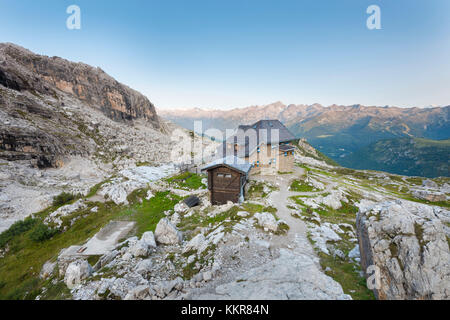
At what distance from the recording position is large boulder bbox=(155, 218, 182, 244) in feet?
50.1

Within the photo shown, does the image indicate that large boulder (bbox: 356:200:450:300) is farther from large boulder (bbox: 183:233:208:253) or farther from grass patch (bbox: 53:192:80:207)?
grass patch (bbox: 53:192:80:207)

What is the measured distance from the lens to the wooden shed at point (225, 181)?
2284 cm

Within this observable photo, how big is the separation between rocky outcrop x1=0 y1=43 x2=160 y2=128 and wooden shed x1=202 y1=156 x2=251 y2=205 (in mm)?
76999

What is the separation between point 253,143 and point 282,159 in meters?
6.52

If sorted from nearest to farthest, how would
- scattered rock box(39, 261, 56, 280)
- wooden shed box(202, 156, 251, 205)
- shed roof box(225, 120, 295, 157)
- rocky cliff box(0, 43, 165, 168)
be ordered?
scattered rock box(39, 261, 56, 280) → wooden shed box(202, 156, 251, 205) → shed roof box(225, 120, 295, 157) → rocky cliff box(0, 43, 165, 168)

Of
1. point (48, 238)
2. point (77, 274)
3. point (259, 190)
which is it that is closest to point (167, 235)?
point (77, 274)

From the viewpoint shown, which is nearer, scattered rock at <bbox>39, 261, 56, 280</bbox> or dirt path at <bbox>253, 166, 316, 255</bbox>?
dirt path at <bbox>253, 166, 316, 255</bbox>

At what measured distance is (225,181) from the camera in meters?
23.6

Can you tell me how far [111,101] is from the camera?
101 metres

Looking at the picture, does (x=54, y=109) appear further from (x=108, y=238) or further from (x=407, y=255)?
(x=407, y=255)

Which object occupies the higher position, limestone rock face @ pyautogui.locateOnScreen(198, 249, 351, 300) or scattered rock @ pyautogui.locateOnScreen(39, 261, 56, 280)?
limestone rock face @ pyautogui.locateOnScreen(198, 249, 351, 300)

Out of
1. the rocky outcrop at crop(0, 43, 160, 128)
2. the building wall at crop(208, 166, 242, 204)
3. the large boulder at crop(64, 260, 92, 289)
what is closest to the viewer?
the large boulder at crop(64, 260, 92, 289)

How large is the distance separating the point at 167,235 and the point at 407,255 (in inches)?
629

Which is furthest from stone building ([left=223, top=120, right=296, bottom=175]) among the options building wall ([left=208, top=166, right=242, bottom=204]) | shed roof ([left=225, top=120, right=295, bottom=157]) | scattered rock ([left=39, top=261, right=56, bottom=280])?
scattered rock ([left=39, top=261, right=56, bottom=280])
